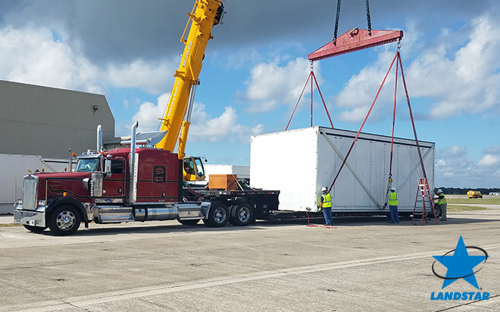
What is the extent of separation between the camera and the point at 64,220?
14633 millimetres

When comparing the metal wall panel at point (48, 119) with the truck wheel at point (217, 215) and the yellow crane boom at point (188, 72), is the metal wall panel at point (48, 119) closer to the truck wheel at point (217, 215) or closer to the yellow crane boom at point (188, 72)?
the yellow crane boom at point (188, 72)

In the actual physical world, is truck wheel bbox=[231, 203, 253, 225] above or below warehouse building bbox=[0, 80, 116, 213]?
below

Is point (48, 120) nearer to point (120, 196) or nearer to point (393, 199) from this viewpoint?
point (120, 196)

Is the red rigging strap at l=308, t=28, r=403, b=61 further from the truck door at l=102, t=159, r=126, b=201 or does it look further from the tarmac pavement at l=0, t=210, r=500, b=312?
the truck door at l=102, t=159, r=126, b=201

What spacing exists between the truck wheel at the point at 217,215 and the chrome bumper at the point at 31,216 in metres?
5.88

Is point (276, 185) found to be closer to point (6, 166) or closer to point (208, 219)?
point (208, 219)

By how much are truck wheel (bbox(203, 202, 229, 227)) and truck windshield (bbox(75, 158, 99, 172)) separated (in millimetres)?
4445

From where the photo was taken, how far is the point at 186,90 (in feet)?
67.0

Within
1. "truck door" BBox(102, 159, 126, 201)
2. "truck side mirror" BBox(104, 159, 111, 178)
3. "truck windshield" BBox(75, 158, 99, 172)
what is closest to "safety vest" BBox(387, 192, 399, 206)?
"truck door" BBox(102, 159, 126, 201)

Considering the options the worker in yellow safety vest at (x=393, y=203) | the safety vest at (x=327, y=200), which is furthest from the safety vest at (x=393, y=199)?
the safety vest at (x=327, y=200)

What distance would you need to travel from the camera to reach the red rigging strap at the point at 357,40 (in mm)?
18641

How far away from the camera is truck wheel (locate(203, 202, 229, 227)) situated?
18.2 metres

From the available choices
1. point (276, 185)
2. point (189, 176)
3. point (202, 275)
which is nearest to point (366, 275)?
point (202, 275)

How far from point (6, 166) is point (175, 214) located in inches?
470
